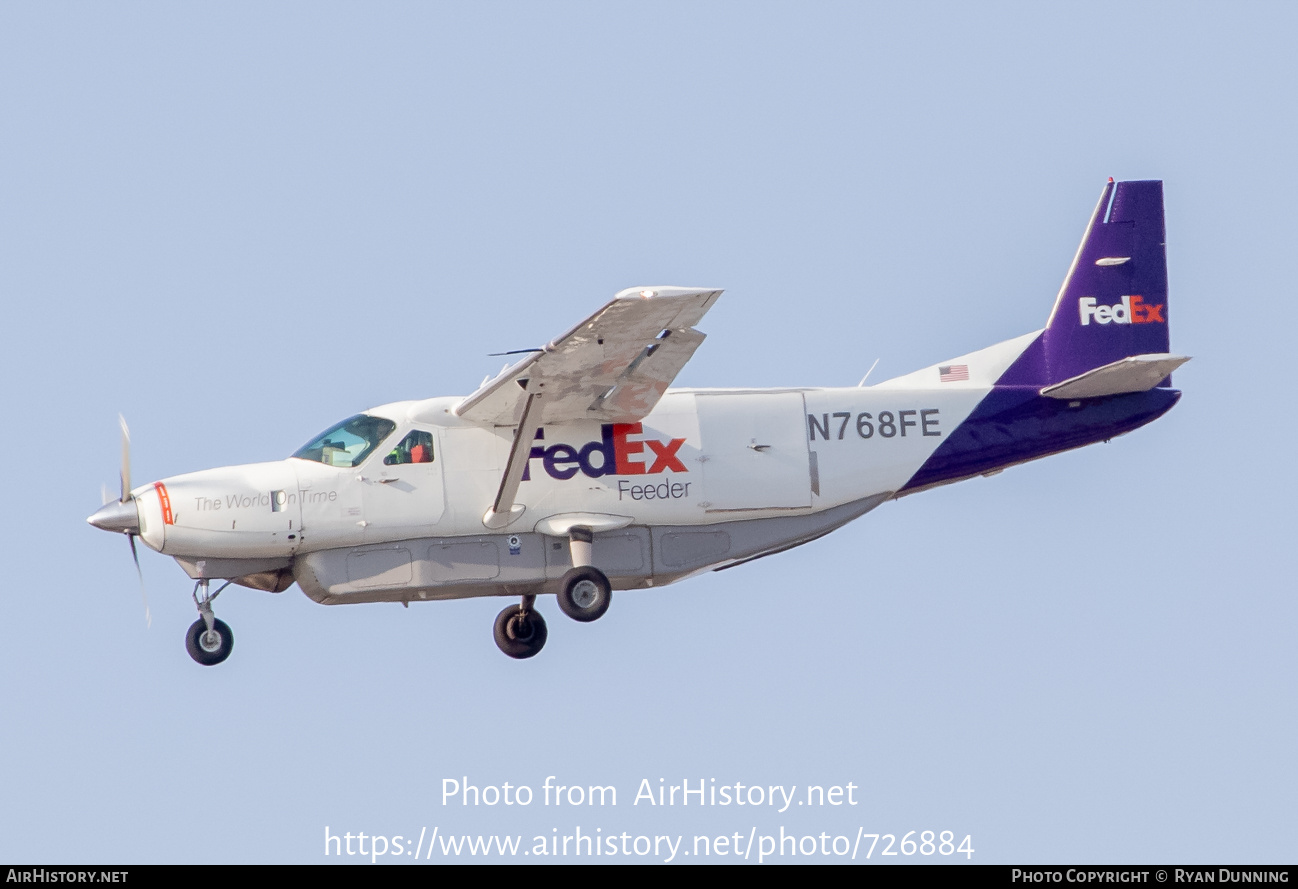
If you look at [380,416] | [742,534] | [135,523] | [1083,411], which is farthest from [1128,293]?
[135,523]

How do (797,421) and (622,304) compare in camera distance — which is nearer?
(622,304)

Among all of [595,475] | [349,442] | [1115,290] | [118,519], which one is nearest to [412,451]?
[349,442]

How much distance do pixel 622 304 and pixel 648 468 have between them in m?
4.14

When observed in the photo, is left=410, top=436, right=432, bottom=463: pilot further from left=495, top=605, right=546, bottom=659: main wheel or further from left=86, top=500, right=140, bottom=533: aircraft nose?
left=86, top=500, right=140, bottom=533: aircraft nose

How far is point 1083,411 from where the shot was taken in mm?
26469

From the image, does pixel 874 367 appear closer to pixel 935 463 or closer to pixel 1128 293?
pixel 935 463

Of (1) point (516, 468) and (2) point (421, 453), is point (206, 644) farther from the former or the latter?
(1) point (516, 468)

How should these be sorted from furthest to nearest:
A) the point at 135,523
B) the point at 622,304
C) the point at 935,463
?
the point at 935,463, the point at 135,523, the point at 622,304

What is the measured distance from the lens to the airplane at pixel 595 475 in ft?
80.8

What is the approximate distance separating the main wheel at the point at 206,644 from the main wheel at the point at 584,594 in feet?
14.0

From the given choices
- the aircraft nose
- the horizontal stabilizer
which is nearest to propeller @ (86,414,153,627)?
the aircraft nose

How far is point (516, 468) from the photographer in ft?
80.6

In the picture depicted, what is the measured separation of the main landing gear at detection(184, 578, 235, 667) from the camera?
81.5 feet

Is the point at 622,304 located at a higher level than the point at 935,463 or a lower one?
higher
